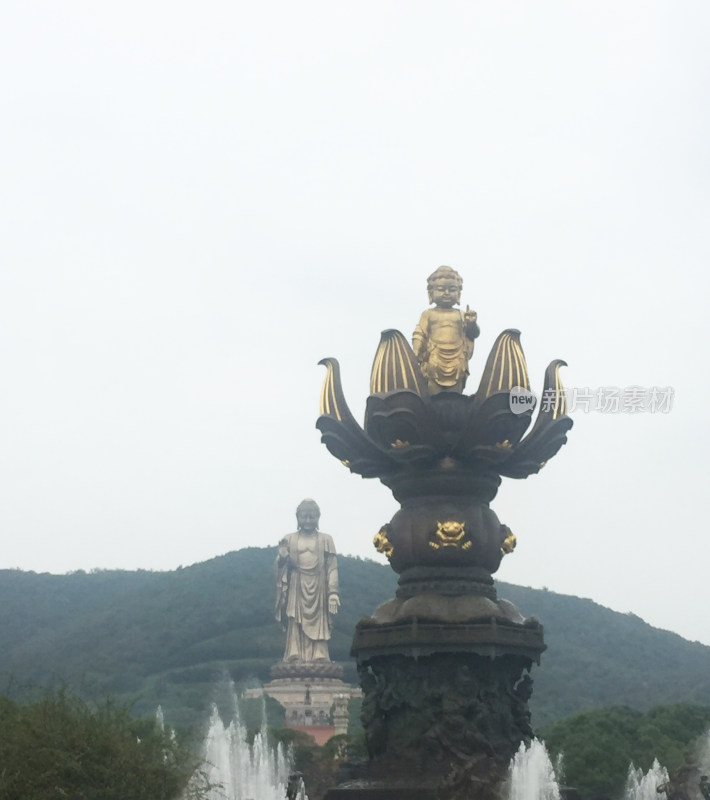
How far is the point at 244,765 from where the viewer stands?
92.1 ft

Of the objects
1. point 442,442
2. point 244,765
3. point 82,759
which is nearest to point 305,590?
point 244,765

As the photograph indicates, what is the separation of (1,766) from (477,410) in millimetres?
6198

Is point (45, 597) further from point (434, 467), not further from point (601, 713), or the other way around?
point (434, 467)

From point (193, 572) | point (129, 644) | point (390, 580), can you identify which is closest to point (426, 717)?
point (129, 644)

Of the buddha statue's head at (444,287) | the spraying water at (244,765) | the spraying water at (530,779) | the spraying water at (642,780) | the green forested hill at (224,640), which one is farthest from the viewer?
the green forested hill at (224,640)

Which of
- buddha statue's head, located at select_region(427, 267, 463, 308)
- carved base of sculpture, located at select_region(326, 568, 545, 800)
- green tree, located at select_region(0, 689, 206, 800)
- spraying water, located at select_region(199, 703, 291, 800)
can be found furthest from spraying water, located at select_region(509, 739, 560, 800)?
spraying water, located at select_region(199, 703, 291, 800)

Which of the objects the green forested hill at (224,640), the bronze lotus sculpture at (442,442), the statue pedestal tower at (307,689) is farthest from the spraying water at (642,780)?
the green forested hill at (224,640)

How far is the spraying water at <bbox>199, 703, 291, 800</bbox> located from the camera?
2417 centimetres

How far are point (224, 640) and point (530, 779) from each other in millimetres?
47546

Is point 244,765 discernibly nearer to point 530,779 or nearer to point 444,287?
point 530,779

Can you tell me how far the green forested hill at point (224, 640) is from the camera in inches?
2099

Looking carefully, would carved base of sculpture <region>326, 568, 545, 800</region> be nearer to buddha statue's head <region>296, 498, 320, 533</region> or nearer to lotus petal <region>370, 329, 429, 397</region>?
lotus petal <region>370, 329, 429, 397</region>

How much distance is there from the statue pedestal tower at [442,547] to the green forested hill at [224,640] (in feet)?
99.6

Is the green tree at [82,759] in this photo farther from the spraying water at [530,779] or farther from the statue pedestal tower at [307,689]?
the statue pedestal tower at [307,689]
